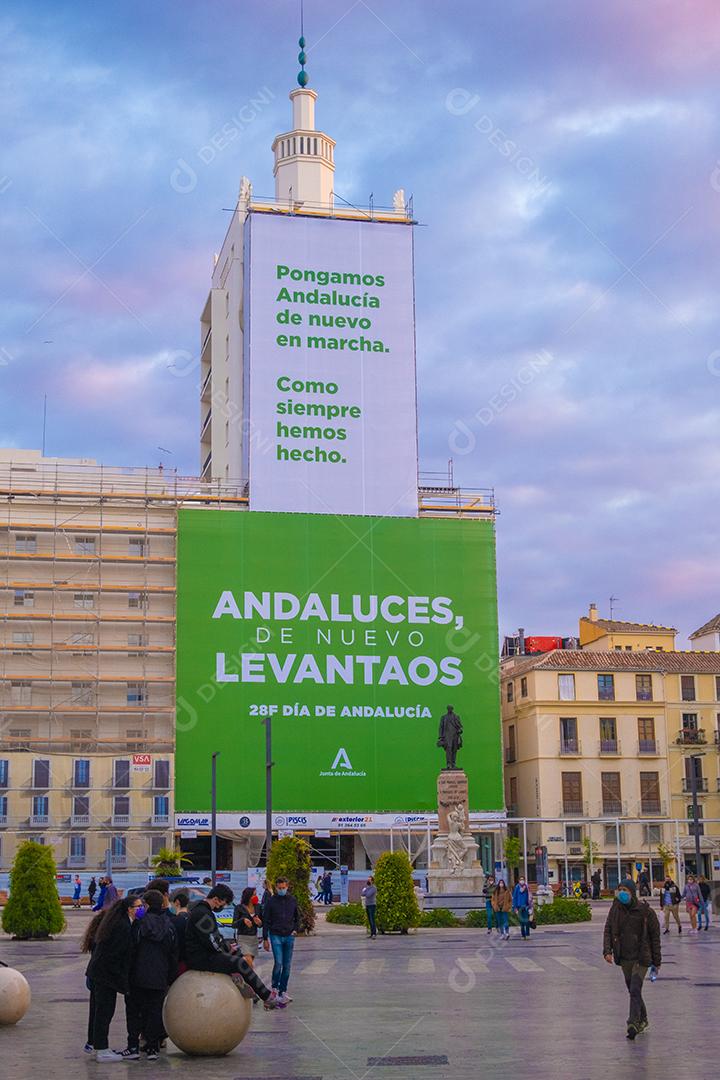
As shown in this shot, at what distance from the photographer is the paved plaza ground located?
1159 centimetres

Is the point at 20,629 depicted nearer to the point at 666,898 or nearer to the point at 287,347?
the point at 287,347

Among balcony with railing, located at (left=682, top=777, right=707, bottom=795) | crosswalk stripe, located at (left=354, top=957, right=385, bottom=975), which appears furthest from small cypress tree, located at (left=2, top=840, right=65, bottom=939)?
balcony with railing, located at (left=682, top=777, right=707, bottom=795)

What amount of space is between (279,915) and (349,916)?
22.8 m

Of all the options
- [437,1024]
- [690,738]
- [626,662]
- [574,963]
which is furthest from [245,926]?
[690,738]

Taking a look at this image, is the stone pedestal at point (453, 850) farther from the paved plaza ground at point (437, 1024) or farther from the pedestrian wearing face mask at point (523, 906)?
the paved plaza ground at point (437, 1024)

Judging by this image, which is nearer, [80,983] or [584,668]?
[80,983]

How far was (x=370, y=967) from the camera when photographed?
76.0 ft

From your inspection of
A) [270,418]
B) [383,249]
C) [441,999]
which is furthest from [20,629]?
[441,999]

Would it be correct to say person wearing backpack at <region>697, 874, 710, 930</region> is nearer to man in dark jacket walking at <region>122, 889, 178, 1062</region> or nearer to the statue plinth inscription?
the statue plinth inscription

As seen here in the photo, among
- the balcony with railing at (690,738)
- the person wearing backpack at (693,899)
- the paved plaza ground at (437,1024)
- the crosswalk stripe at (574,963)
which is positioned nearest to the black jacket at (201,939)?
the paved plaza ground at (437,1024)

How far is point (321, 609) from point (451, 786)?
1026 inches

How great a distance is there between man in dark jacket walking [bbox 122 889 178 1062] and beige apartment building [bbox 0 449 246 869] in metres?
50.5

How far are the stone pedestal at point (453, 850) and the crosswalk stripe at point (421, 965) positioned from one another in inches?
565

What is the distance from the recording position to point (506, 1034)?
44.7 ft
